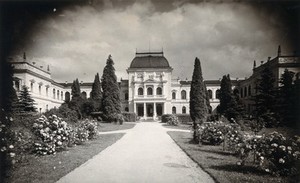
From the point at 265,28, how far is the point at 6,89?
7768 millimetres

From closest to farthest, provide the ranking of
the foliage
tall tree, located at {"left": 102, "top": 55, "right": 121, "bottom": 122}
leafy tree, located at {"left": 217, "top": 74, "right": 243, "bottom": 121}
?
tall tree, located at {"left": 102, "top": 55, "right": 121, "bottom": 122}, leafy tree, located at {"left": 217, "top": 74, "right": 243, "bottom": 121}, the foliage

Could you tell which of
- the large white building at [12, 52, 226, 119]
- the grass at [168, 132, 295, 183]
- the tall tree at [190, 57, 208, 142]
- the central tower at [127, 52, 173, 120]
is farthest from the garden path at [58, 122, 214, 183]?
the tall tree at [190, 57, 208, 142]

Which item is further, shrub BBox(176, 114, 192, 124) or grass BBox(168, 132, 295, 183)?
shrub BBox(176, 114, 192, 124)

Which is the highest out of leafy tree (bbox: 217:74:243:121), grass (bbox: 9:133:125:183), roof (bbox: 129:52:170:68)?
roof (bbox: 129:52:170:68)

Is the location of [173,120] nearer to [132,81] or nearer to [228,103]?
[228,103]

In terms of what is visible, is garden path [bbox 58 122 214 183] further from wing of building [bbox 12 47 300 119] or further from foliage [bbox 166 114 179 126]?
foliage [bbox 166 114 179 126]

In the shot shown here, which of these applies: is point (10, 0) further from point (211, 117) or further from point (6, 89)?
point (211, 117)

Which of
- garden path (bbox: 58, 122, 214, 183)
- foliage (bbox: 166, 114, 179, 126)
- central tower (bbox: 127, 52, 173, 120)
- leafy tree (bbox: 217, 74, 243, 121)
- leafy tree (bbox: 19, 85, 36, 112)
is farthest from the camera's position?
foliage (bbox: 166, 114, 179, 126)

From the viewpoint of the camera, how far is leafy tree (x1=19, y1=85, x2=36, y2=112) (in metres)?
8.62

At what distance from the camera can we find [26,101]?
900 centimetres

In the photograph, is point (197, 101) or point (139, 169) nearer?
point (139, 169)

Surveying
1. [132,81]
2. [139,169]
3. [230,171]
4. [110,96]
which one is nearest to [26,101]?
[139,169]

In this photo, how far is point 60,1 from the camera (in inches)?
283

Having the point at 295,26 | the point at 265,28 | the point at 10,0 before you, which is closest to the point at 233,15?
the point at 265,28
